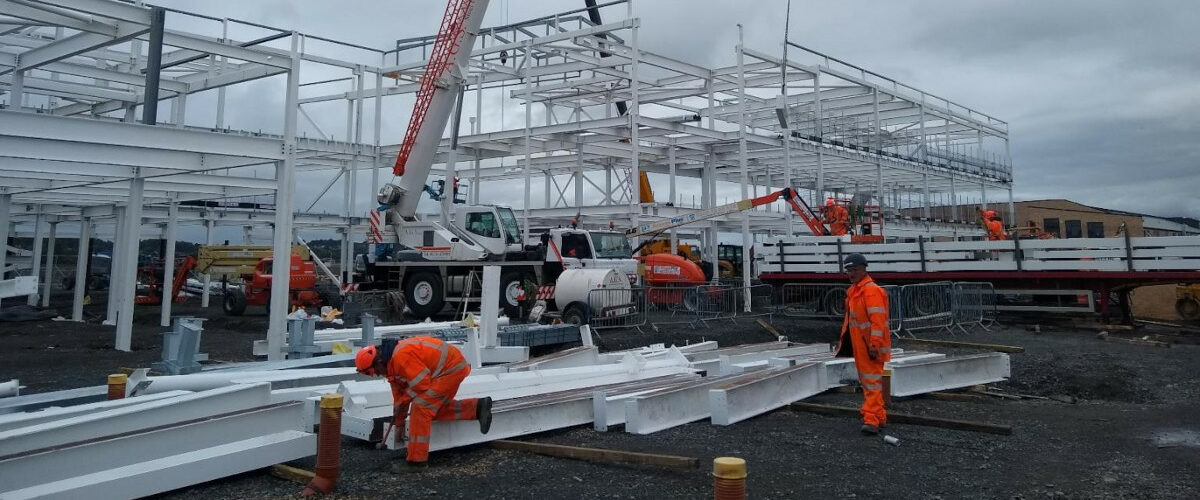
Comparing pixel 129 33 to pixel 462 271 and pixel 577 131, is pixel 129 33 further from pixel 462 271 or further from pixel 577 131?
pixel 577 131

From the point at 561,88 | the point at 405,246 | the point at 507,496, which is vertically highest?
the point at 561,88

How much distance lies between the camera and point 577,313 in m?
14.0

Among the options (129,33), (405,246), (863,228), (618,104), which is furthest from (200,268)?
(863,228)

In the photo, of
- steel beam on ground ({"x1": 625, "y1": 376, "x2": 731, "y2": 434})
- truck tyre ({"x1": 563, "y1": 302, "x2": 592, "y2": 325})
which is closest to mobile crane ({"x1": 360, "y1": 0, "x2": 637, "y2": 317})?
truck tyre ({"x1": 563, "y1": 302, "x2": 592, "y2": 325})

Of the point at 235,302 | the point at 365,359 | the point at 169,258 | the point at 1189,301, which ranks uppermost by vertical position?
the point at 169,258

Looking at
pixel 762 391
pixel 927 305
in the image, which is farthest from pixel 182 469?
pixel 927 305

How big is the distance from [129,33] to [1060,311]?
18.0m

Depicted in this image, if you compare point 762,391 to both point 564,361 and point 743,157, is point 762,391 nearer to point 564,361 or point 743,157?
point 564,361

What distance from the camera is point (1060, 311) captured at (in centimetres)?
1458

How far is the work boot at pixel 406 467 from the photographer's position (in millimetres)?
4938

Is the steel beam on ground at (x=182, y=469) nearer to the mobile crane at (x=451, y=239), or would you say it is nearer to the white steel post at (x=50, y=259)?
the mobile crane at (x=451, y=239)

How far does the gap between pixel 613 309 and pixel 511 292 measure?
3.21m

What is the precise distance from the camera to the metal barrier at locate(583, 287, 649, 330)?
1392cm

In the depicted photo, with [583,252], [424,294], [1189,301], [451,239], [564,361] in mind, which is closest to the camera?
[564,361]
